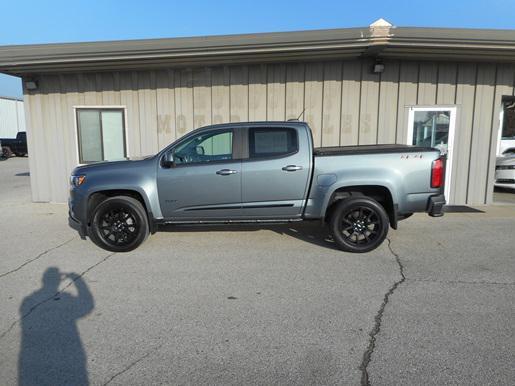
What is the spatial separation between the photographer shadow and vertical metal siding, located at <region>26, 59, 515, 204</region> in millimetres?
5544

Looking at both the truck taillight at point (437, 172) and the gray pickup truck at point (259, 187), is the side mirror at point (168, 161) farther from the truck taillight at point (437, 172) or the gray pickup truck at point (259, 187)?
the truck taillight at point (437, 172)

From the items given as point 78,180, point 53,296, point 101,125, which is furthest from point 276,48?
point 53,296

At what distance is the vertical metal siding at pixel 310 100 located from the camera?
28.0ft

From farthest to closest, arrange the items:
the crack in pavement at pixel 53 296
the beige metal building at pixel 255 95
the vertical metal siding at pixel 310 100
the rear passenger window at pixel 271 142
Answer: the vertical metal siding at pixel 310 100 < the beige metal building at pixel 255 95 < the rear passenger window at pixel 271 142 < the crack in pavement at pixel 53 296

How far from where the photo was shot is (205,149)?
5734 mm

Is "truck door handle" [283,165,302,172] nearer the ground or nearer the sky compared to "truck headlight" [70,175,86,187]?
nearer the sky

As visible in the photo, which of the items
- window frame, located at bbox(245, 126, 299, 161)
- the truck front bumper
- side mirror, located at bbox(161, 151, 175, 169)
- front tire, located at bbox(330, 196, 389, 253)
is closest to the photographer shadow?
side mirror, located at bbox(161, 151, 175, 169)

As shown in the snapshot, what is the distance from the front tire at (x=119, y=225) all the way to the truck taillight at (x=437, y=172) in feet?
13.5

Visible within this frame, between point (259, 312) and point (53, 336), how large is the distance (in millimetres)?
1813

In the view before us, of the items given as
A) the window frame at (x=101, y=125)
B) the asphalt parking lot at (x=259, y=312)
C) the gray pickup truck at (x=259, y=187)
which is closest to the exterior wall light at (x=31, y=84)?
the window frame at (x=101, y=125)

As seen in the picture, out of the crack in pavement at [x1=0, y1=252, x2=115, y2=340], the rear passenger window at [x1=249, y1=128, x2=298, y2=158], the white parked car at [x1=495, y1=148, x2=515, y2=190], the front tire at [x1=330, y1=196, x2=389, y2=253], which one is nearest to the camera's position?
the crack in pavement at [x1=0, y1=252, x2=115, y2=340]

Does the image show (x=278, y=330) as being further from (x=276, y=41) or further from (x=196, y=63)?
(x=196, y=63)

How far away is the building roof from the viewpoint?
7164 mm

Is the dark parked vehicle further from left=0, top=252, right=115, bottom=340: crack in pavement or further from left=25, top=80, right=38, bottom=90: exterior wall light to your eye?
left=0, top=252, right=115, bottom=340: crack in pavement
